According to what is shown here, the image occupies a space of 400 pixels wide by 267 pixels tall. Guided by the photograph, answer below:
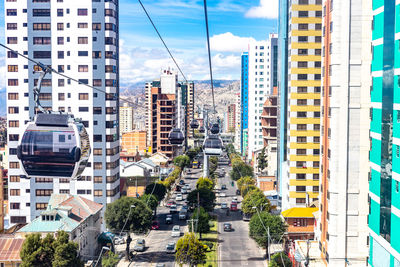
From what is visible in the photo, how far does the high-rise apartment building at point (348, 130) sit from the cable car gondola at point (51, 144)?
14.0 metres

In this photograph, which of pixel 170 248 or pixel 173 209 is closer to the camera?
pixel 170 248

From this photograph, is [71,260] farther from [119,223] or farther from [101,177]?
[101,177]

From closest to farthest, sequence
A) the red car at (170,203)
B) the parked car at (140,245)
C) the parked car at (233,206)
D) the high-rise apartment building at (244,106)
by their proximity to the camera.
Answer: the parked car at (140,245) → the parked car at (233,206) → the red car at (170,203) → the high-rise apartment building at (244,106)

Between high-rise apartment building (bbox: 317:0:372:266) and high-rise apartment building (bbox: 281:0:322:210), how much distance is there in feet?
40.7

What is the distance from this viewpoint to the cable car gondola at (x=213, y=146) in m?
32.6

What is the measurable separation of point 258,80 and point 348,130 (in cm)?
6031

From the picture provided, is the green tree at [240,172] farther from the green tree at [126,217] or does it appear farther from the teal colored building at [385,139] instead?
the teal colored building at [385,139]

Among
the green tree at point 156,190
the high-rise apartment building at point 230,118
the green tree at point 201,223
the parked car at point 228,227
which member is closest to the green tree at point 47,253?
the green tree at point 201,223

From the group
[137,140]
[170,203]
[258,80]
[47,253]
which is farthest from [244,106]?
[47,253]

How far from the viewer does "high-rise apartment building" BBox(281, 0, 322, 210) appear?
34.6 metres

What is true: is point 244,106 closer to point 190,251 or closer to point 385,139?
point 190,251

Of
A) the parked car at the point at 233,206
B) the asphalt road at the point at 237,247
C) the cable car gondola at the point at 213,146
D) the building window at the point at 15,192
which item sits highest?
the cable car gondola at the point at 213,146

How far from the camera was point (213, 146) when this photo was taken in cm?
3297

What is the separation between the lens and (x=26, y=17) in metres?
36.1
